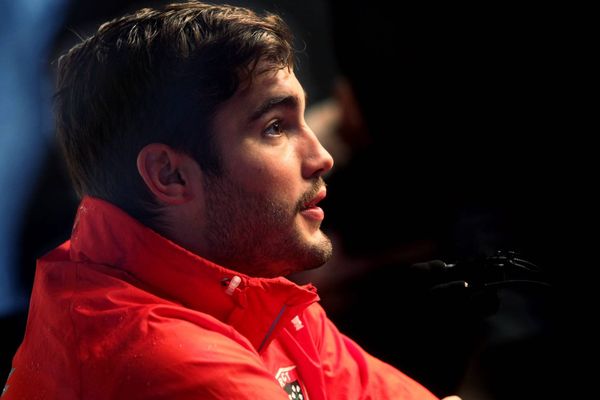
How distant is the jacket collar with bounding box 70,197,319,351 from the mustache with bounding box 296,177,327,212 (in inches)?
6.2

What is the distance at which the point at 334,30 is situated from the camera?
99.4 inches

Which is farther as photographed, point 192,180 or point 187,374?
point 192,180

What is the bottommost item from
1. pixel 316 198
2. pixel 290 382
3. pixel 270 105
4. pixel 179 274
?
pixel 290 382

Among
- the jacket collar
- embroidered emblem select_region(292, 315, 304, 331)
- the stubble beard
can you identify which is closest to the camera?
the jacket collar

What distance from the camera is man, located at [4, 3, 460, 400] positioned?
131cm

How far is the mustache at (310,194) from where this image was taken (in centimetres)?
143

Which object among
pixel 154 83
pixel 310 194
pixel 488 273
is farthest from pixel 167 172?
pixel 488 273

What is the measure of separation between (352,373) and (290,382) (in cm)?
26

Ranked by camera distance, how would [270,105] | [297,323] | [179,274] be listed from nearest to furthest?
[179,274] → [270,105] → [297,323]

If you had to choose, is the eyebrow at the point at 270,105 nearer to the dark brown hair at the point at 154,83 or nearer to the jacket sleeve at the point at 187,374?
the dark brown hair at the point at 154,83

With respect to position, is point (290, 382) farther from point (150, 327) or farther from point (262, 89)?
point (262, 89)

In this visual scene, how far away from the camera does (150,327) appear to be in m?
1.14

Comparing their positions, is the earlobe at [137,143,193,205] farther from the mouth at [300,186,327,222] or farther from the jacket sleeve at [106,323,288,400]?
the jacket sleeve at [106,323,288,400]

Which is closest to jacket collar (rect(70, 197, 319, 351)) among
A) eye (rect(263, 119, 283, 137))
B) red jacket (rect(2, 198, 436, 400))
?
red jacket (rect(2, 198, 436, 400))
